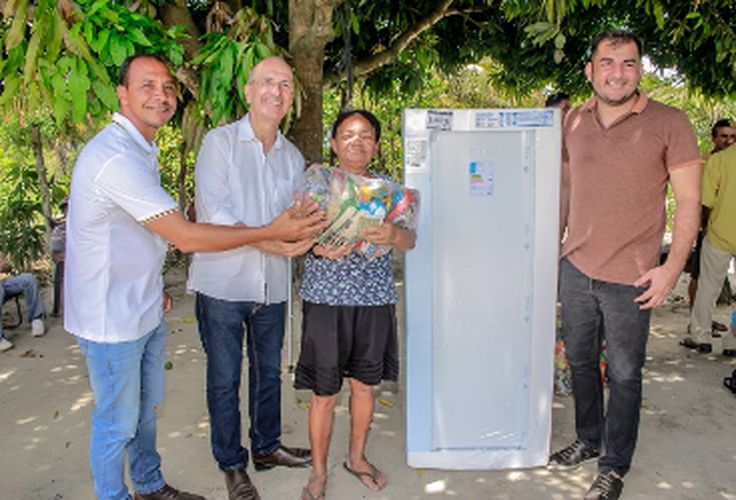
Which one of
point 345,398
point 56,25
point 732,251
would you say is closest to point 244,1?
point 56,25

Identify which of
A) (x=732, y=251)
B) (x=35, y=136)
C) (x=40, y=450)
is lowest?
(x=40, y=450)

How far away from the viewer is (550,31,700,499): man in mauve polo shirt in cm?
267

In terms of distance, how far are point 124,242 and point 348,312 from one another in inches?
36.6

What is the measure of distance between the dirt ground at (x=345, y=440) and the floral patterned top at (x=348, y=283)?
958 mm

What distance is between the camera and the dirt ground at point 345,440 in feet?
9.88

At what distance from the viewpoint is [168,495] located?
9.30 feet

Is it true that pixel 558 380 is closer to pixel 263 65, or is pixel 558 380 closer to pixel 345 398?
pixel 345 398

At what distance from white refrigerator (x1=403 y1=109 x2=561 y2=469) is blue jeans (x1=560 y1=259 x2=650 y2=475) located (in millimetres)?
116

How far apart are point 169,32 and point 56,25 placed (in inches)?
25.7

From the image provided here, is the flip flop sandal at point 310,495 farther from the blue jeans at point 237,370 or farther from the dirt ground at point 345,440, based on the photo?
the blue jeans at point 237,370

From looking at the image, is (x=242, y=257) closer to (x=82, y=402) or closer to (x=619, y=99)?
(x=619, y=99)

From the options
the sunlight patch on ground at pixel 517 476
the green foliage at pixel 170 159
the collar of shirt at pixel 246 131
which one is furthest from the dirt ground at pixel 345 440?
the green foliage at pixel 170 159

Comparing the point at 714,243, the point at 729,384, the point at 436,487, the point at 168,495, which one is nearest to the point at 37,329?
the point at 168,495

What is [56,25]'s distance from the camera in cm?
333
